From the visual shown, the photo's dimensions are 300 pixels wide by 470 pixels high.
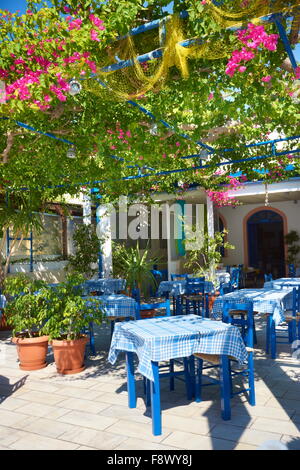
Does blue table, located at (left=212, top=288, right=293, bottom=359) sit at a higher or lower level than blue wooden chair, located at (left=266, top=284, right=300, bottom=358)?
higher

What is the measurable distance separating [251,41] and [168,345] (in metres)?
2.48

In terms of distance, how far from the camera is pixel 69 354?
196 inches

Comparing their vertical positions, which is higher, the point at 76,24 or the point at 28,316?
the point at 76,24

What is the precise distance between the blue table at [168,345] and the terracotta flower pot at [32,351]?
5.61ft

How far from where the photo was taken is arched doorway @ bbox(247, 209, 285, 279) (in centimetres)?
1432

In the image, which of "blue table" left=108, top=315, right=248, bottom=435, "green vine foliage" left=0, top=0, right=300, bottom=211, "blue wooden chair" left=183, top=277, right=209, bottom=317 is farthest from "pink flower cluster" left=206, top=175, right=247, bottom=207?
"blue table" left=108, top=315, right=248, bottom=435

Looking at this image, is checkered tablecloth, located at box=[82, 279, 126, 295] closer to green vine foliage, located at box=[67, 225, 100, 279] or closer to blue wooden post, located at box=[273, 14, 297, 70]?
green vine foliage, located at box=[67, 225, 100, 279]

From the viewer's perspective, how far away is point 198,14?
319cm

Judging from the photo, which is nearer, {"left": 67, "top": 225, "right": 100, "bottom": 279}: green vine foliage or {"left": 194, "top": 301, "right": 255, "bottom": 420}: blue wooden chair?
{"left": 194, "top": 301, "right": 255, "bottom": 420}: blue wooden chair

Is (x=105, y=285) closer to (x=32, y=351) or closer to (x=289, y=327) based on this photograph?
(x=32, y=351)

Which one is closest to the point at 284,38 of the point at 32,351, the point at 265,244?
the point at 32,351

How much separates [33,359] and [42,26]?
377 cm

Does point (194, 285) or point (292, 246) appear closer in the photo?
point (194, 285)

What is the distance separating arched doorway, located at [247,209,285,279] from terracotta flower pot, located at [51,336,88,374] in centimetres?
1024
